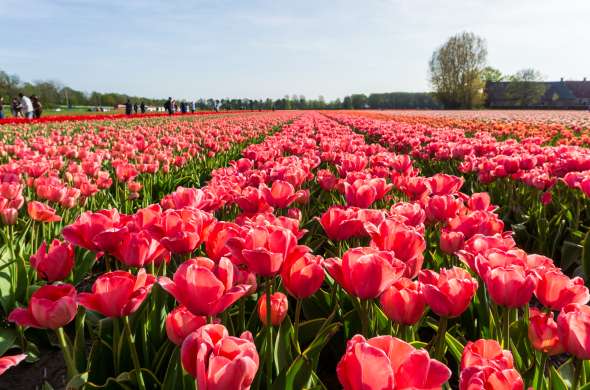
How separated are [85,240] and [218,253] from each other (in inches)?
18.0

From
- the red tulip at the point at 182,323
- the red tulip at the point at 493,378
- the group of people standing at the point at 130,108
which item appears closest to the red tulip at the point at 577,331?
the red tulip at the point at 493,378

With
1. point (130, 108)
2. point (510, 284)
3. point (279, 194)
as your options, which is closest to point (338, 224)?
point (279, 194)

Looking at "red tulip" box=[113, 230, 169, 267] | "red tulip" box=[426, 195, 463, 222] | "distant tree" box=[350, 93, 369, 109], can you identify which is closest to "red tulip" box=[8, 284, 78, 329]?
"red tulip" box=[113, 230, 169, 267]

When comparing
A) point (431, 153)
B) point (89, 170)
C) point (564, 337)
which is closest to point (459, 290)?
point (564, 337)

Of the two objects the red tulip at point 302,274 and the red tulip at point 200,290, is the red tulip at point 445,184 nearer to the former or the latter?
the red tulip at point 302,274

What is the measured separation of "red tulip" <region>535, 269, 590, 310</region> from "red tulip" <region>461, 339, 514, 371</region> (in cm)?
34

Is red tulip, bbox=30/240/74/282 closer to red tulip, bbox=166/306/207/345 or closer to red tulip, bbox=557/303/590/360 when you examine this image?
red tulip, bbox=166/306/207/345

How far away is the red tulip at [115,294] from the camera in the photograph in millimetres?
1170

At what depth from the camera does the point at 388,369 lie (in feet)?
2.54

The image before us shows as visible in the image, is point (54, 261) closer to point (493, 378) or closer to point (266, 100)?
point (493, 378)

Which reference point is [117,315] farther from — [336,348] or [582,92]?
[582,92]

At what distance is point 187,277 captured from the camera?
1090mm

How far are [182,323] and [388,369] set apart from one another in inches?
24.5

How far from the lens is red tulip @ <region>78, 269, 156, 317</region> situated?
117 cm
